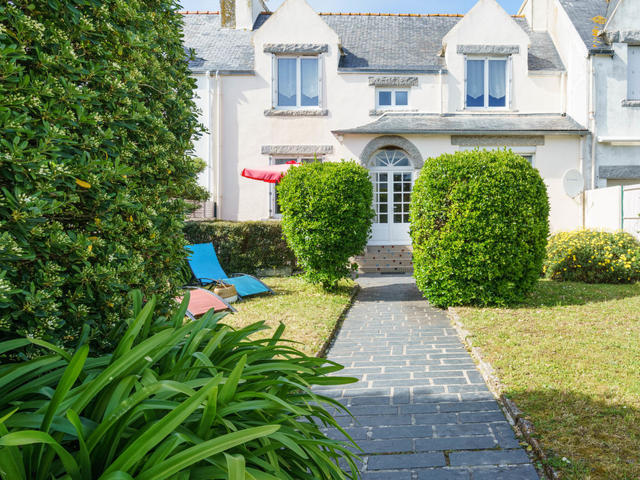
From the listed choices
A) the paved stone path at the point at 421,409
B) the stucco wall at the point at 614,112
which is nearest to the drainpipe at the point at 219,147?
the paved stone path at the point at 421,409

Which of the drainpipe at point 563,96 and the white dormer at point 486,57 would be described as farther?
the drainpipe at point 563,96

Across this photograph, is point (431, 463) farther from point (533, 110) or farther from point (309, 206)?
point (533, 110)

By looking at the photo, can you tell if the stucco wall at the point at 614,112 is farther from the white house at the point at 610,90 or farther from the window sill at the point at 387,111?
the window sill at the point at 387,111

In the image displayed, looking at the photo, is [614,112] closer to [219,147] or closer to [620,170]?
[620,170]

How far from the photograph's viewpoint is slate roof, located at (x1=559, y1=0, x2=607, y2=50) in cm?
1520

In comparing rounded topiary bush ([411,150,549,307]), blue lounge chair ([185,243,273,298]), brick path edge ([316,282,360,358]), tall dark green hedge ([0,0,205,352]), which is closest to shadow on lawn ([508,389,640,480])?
brick path edge ([316,282,360,358])

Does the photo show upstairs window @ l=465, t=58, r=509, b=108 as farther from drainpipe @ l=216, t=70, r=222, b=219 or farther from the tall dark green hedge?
the tall dark green hedge

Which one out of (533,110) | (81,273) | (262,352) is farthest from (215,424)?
(533,110)

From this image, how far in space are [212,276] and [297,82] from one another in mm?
8827

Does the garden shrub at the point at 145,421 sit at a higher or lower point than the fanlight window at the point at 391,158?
lower

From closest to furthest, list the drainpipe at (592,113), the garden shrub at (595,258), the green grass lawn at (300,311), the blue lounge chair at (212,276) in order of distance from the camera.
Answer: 1. the green grass lawn at (300,311)
2. the blue lounge chair at (212,276)
3. the garden shrub at (595,258)
4. the drainpipe at (592,113)

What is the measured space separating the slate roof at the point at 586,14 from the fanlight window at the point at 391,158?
6.62 m

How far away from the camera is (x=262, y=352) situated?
2.40m

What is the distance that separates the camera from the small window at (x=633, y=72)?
1525cm
